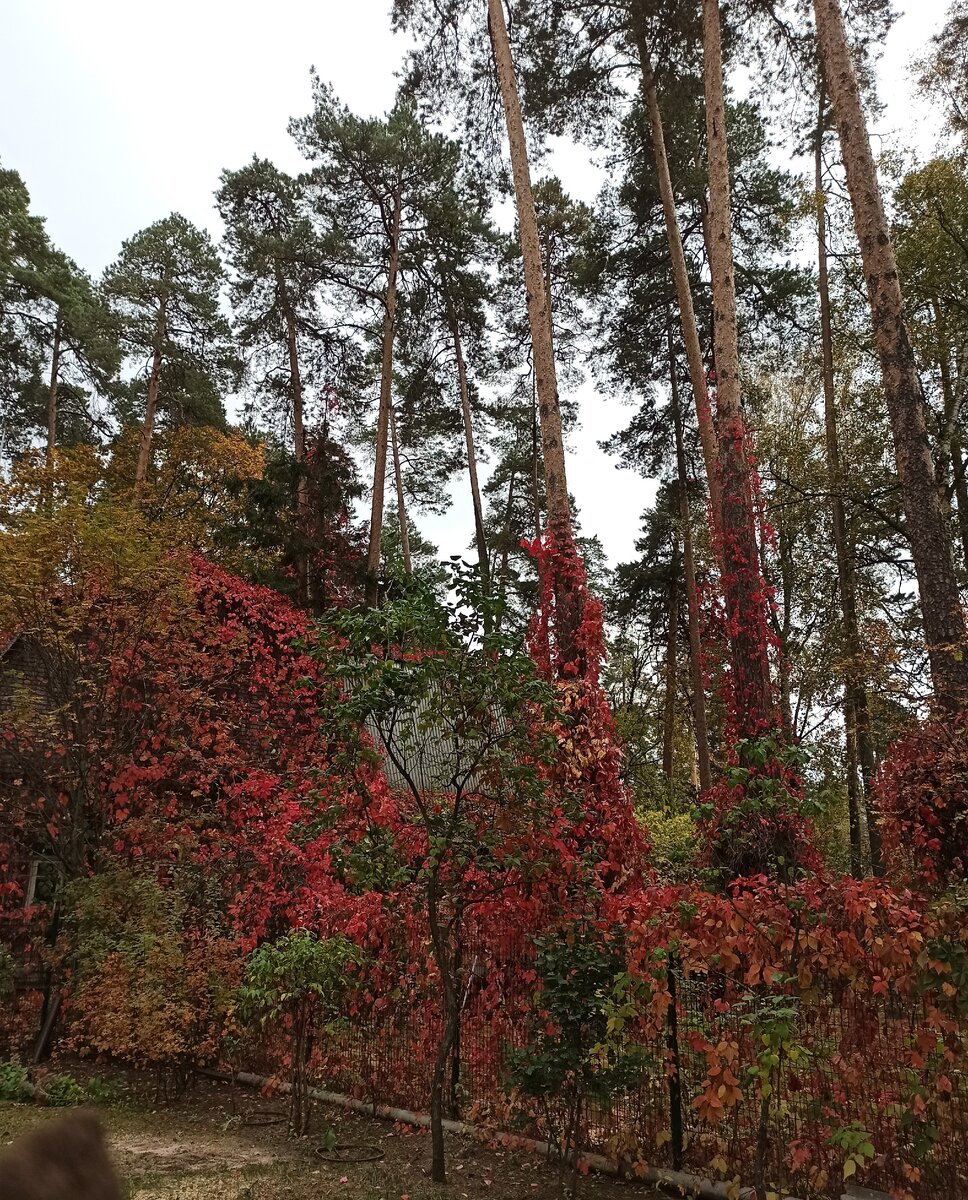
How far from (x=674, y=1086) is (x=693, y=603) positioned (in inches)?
549

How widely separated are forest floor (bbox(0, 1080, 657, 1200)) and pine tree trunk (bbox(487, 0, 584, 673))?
3893 mm

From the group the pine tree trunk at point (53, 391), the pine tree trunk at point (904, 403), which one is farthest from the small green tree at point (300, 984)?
the pine tree trunk at point (53, 391)

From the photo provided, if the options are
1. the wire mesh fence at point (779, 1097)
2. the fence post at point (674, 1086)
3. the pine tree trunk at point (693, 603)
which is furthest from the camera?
the pine tree trunk at point (693, 603)

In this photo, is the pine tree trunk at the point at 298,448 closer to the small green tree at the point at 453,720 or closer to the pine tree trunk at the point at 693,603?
the pine tree trunk at the point at 693,603

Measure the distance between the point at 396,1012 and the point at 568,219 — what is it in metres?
18.3

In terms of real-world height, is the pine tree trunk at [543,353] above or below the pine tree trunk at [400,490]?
below

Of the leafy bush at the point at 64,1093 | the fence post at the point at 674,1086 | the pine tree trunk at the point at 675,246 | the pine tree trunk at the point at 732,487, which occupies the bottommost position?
the leafy bush at the point at 64,1093

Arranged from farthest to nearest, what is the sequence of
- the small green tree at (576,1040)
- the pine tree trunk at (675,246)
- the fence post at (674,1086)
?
1. the pine tree trunk at (675,246)
2. the fence post at (674,1086)
3. the small green tree at (576,1040)

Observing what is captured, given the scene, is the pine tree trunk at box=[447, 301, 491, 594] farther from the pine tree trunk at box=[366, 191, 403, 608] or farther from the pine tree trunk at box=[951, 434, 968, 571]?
the pine tree trunk at box=[951, 434, 968, 571]

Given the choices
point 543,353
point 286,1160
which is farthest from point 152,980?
point 543,353

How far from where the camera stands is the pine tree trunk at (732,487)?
26.3ft

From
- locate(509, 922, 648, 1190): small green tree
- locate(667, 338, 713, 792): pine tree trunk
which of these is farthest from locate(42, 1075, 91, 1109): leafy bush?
locate(667, 338, 713, 792): pine tree trunk

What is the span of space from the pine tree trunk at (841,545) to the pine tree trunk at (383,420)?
8729 millimetres

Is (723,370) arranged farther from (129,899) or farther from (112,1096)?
(112,1096)
